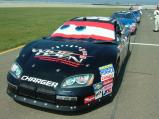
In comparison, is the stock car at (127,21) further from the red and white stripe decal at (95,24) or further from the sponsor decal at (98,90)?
the sponsor decal at (98,90)

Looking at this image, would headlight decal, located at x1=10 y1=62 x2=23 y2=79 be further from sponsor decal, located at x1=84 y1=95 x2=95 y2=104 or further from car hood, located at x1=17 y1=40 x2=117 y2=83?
sponsor decal, located at x1=84 y1=95 x2=95 y2=104

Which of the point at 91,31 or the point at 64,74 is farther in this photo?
the point at 91,31

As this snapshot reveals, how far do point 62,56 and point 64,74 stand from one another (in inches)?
23.8

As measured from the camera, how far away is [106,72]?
5484mm

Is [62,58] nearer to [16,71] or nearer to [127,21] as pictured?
[16,71]

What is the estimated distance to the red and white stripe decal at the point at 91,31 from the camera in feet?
23.0

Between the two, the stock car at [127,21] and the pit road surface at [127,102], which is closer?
the pit road surface at [127,102]

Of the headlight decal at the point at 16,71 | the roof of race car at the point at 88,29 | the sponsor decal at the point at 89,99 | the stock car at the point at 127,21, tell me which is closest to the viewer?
the sponsor decal at the point at 89,99

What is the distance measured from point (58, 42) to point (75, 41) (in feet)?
1.31

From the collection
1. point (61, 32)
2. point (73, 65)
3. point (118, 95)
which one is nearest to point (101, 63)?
point (73, 65)

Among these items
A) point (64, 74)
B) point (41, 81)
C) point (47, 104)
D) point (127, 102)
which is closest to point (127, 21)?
point (127, 102)

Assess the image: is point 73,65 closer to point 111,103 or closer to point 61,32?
point 111,103

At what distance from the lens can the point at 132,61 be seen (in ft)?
31.8

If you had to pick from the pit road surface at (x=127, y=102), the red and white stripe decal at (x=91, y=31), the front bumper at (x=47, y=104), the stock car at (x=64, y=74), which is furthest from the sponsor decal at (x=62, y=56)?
the red and white stripe decal at (x=91, y=31)
